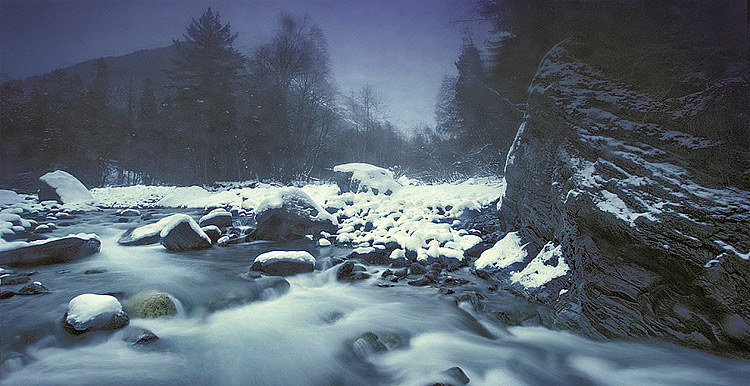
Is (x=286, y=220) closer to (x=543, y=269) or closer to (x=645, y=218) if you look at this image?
(x=543, y=269)

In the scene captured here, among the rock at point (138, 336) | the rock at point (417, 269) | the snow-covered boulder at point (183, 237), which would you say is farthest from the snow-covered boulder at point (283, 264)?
the snow-covered boulder at point (183, 237)

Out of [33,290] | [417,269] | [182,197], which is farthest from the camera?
[182,197]

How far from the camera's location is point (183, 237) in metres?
6.00

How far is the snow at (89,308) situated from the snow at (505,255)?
445cm

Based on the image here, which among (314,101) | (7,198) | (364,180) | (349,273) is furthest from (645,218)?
(7,198)

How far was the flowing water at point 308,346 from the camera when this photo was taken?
7.45 feet

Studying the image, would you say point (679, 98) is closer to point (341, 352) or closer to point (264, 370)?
point (341, 352)

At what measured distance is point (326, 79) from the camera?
2022 centimetres

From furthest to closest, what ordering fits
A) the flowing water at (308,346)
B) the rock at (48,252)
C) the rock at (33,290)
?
→ the rock at (48,252) < the rock at (33,290) < the flowing water at (308,346)

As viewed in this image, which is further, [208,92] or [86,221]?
[208,92]

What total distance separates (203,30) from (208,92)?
4.40 m

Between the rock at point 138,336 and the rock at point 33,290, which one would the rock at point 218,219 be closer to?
the rock at point 33,290

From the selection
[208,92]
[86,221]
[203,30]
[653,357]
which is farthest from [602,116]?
[203,30]

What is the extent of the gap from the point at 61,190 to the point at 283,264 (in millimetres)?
16275
